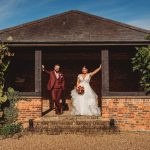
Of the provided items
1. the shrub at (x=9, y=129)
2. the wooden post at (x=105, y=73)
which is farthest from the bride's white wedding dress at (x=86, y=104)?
the shrub at (x=9, y=129)

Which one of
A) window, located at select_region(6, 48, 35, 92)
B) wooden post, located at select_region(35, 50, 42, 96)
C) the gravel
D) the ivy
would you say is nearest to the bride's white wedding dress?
wooden post, located at select_region(35, 50, 42, 96)

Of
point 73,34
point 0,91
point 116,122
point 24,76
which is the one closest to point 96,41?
point 73,34

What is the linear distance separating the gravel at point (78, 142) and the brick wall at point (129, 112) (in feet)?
2.61

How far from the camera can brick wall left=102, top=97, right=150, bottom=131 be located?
12.9 meters

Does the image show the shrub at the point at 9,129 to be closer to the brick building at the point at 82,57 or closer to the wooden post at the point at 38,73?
the brick building at the point at 82,57

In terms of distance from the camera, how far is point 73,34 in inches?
579

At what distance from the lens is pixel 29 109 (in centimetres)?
1318

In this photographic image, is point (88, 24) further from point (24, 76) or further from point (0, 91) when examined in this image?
point (0, 91)

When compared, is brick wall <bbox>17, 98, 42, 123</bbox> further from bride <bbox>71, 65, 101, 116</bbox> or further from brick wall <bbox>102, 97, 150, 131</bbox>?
brick wall <bbox>102, 97, 150, 131</bbox>

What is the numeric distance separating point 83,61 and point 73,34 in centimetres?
242

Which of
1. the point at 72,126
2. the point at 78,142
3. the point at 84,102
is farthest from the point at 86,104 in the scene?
the point at 78,142

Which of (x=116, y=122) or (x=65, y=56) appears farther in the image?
(x=65, y=56)

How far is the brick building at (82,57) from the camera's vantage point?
42.5 ft

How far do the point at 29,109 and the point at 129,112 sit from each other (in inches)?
145
